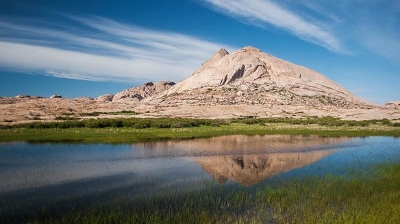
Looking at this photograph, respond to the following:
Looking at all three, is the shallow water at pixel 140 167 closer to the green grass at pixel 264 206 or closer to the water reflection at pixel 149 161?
the water reflection at pixel 149 161

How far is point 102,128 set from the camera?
62.0m

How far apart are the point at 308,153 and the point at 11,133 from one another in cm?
4428

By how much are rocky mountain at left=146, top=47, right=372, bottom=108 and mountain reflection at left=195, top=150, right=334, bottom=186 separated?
90.2 m

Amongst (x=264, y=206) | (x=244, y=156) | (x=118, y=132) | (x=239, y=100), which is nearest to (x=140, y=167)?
(x=244, y=156)

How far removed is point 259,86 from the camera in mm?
161625

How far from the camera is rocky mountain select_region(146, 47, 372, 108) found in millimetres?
137875

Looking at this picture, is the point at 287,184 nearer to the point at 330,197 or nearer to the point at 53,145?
the point at 330,197

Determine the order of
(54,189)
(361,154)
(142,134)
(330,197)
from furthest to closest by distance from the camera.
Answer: (142,134) → (361,154) → (54,189) → (330,197)

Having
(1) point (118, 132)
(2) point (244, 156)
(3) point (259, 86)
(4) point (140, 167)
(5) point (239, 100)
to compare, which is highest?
(3) point (259, 86)

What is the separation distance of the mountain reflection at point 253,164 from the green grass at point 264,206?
3.01m

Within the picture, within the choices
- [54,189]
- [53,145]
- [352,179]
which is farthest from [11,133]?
[352,179]

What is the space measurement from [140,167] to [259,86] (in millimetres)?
137776

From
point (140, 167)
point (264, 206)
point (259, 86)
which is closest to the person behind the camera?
point (264, 206)

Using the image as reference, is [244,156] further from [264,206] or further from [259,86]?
[259,86]
